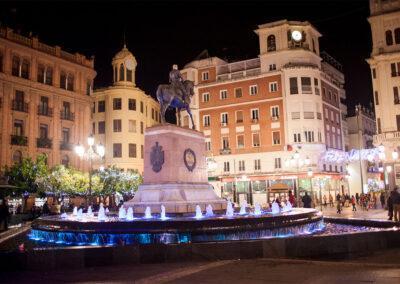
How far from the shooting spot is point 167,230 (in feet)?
40.5

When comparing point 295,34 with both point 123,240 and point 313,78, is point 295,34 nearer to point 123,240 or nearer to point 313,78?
point 313,78

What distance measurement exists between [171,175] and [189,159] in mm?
1344

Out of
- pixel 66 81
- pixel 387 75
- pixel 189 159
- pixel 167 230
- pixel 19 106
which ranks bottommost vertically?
pixel 167 230

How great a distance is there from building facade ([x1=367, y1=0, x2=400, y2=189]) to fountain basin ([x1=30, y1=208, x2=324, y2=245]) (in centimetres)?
3543

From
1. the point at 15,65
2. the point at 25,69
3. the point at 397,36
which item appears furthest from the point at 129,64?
the point at 397,36

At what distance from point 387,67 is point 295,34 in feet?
42.2

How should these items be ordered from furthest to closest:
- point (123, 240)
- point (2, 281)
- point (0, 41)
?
point (0, 41) → point (123, 240) → point (2, 281)

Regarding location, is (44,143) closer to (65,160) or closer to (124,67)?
(65,160)

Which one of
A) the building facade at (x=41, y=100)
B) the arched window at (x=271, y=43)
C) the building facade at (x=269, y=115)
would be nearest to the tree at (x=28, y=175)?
the building facade at (x=41, y=100)

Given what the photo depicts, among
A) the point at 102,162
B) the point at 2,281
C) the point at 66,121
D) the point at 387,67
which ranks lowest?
the point at 2,281

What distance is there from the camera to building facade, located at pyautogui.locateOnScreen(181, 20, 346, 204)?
54438 millimetres

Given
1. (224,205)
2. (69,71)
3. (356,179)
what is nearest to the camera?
(224,205)

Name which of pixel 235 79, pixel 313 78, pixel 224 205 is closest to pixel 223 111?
pixel 235 79

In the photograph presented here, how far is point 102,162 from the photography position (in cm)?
5488
